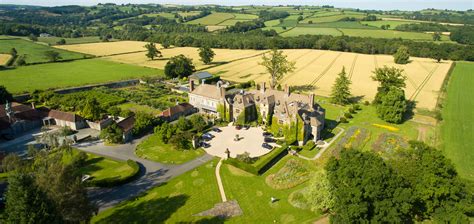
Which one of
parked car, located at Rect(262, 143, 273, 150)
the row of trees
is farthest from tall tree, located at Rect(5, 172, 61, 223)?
parked car, located at Rect(262, 143, 273, 150)

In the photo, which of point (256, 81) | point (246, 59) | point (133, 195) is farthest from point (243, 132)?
point (246, 59)

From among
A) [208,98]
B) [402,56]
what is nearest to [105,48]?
[208,98]

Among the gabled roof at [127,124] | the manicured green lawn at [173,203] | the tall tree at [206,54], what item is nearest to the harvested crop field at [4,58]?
the tall tree at [206,54]

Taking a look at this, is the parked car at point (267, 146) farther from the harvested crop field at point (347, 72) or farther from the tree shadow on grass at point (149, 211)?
the harvested crop field at point (347, 72)

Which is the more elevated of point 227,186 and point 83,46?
point 83,46

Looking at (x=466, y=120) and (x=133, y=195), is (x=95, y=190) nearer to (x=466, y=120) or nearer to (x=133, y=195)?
(x=133, y=195)

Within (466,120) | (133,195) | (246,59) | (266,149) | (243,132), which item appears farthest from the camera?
(246,59)

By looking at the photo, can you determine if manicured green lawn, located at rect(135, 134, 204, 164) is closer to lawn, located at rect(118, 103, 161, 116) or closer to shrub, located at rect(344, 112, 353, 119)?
lawn, located at rect(118, 103, 161, 116)
